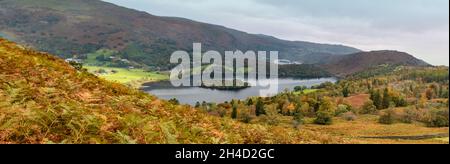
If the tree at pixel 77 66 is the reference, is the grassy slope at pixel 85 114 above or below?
below

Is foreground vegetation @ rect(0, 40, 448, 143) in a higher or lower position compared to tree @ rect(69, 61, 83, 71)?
lower

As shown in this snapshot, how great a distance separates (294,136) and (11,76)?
1099cm

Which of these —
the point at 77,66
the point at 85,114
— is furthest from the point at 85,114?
the point at 77,66

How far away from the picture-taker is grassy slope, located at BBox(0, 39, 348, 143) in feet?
40.3

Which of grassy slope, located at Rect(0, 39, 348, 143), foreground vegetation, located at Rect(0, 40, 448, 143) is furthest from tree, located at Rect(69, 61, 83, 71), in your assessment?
grassy slope, located at Rect(0, 39, 348, 143)

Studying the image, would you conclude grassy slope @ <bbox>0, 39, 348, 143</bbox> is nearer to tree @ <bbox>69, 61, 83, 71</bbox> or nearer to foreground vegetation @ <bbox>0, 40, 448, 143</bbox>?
foreground vegetation @ <bbox>0, 40, 448, 143</bbox>

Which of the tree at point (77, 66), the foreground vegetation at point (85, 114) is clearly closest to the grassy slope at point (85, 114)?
the foreground vegetation at point (85, 114)

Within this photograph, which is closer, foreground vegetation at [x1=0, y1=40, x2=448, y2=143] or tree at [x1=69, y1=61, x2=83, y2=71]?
foreground vegetation at [x1=0, y1=40, x2=448, y2=143]

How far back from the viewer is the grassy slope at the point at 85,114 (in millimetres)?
12291

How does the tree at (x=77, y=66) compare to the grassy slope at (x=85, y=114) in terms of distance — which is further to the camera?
the tree at (x=77, y=66)

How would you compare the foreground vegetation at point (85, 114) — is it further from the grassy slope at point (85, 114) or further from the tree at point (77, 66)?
the tree at point (77, 66)
